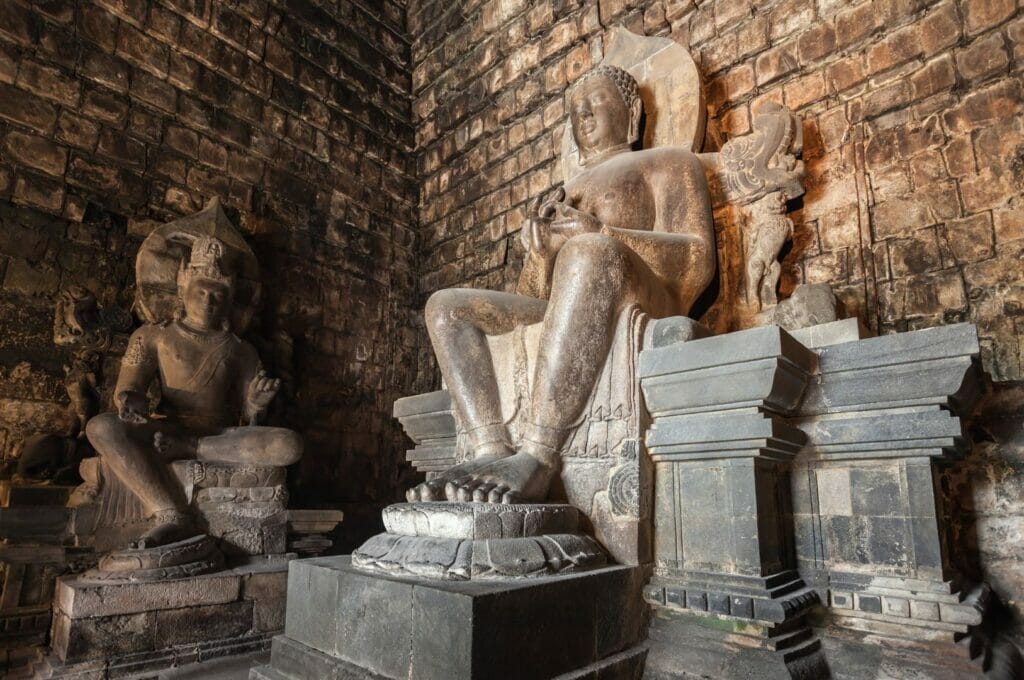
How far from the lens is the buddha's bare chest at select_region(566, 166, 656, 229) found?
9.80 feet

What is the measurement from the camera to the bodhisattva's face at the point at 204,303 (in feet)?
13.3

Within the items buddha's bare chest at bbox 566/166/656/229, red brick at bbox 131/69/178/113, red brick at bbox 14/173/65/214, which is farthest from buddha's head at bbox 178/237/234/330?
buddha's bare chest at bbox 566/166/656/229

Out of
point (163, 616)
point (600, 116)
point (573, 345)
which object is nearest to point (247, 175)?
point (600, 116)

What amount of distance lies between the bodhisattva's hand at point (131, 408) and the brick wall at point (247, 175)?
3.01 ft

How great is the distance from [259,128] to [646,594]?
16.5 ft

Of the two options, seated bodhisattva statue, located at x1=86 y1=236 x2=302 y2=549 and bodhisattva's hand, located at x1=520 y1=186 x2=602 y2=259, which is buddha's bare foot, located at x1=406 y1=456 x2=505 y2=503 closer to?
bodhisattva's hand, located at x1=520 y1=186 x2=602 y2=259

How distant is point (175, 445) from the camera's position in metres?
3.61

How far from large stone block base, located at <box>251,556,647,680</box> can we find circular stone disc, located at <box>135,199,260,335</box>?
9.40ft

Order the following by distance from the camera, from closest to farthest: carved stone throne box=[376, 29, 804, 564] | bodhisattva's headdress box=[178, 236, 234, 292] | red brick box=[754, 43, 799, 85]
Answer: carved stone throne box=[376, 29, 804, 564] → red brick box=[754, 43, 799, 85] → bodhisattva's headdress box=[178, 236, 234, 292]

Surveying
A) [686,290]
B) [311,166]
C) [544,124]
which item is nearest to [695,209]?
[686,290]

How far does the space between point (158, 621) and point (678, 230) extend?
10.4 feet

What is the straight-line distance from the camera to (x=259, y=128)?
537 centimetres

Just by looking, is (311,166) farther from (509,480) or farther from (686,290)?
(509,480)

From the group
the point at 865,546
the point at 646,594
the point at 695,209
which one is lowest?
the point at 646,594
